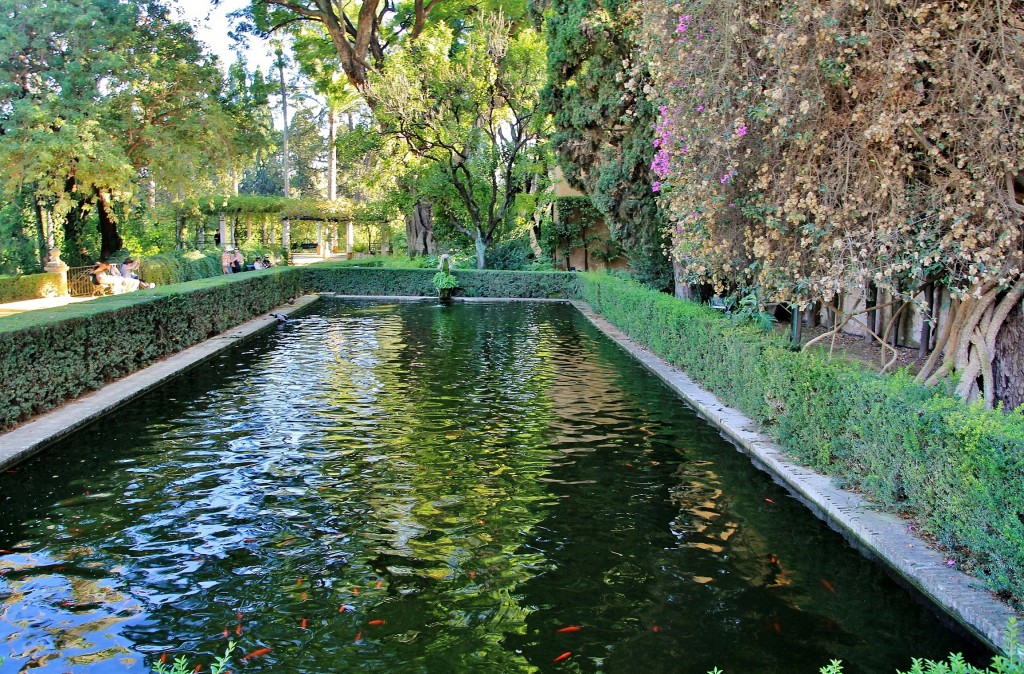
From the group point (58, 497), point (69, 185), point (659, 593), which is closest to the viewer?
point (659, 593)

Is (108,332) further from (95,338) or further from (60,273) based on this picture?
(60,273)

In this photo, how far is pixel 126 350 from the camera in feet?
39.8

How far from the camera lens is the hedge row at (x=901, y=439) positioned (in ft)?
15.4

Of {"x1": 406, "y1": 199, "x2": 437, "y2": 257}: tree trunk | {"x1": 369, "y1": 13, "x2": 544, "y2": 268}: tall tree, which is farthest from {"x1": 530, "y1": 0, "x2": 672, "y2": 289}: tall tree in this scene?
{"x1": 406, "y1": 199, "x2": 437, "y2": 257}: tree trunk

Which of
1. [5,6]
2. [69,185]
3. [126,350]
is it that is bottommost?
[126,350]

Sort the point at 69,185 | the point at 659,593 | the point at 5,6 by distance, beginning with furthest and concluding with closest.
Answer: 1. the point at 69,185
2. the point at 5,6
3. the point at 659,593

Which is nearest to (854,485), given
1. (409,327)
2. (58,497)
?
(58,497)

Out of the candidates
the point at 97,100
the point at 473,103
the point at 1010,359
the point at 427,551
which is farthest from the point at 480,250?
the point at 427,551

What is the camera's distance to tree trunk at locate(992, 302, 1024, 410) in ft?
25.9

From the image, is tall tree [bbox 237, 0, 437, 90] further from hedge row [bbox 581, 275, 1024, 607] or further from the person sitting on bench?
hedge row [bbox 581, 275, 1024, 607]

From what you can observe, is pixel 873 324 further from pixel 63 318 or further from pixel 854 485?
pixel 63 318

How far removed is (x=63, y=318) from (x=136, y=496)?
445cm

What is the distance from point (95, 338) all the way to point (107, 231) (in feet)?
62.2

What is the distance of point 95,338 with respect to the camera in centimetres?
1098
